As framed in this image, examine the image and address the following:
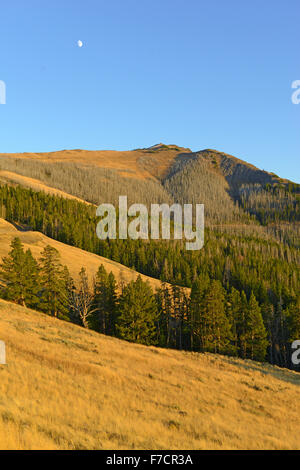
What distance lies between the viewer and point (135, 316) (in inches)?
2142

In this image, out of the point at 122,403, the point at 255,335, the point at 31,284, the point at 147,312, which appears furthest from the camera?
the point at 255,335

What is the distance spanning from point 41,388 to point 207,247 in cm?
14365

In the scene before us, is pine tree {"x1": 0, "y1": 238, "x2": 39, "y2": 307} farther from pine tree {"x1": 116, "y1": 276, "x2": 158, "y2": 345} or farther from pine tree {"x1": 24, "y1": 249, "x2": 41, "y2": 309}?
pine tree {"x1": 116, "y1": 276, "x2": 158, "y2": 345}

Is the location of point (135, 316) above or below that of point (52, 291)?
below

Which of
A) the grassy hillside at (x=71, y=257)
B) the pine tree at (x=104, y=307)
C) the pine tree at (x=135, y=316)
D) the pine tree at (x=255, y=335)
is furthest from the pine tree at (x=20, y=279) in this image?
the pine tree at (x=255, y=335)

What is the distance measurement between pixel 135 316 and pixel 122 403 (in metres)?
37.9

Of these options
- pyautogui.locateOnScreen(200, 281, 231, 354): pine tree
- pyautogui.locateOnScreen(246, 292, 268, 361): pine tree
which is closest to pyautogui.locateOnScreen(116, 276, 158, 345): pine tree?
pyautogui.locateOnScreen(200, 281, 231, 354): pine tree

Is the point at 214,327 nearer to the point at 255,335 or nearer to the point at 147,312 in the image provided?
the point at 255,335

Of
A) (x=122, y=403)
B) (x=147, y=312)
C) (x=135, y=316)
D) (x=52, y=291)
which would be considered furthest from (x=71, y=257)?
(x=122, y=403)

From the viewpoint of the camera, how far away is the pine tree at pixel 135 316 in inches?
2092

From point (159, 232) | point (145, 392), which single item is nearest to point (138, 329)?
point (145, 392)

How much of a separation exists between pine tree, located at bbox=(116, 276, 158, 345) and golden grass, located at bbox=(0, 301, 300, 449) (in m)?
22.4

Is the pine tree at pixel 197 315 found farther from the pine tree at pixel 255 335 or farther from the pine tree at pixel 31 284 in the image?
the pine tree at pixel 31 284
